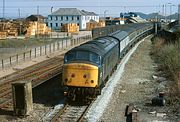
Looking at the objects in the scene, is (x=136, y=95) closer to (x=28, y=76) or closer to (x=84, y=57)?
(x=84, y=57)

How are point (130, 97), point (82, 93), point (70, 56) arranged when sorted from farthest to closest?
point (130, 97) → point (70, 56) → point (82, 93)

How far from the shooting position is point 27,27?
74.9 metres

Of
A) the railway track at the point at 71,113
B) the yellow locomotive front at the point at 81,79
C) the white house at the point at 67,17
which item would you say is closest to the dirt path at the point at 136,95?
the railway track at the point at 71,113

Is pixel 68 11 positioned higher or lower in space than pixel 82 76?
higher

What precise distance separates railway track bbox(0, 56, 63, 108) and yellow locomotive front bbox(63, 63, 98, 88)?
3277 mm

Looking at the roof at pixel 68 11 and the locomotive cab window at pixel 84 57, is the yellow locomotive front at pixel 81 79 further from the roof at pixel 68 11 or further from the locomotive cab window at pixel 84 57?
the roof at pixel 68 11

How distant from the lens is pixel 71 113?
52.0 feet

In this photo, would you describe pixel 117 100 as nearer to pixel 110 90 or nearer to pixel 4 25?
pixel 110 90

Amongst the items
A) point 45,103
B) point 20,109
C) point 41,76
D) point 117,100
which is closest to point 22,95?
point 20,109

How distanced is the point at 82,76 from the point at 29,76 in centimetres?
991

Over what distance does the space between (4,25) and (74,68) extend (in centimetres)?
5845

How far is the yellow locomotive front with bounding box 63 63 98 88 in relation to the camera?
1700 cm

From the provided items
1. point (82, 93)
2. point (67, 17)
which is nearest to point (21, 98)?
point (82, 93)

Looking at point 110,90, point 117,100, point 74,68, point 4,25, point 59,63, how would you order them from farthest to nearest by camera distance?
point 4,25
point 59,63
point 110,90
point 117,100
point 74,68
